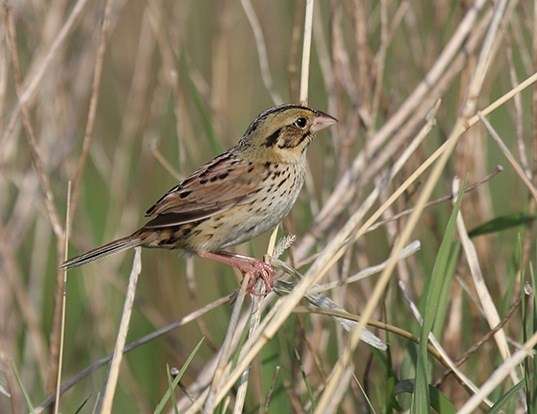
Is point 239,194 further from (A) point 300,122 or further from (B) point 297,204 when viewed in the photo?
(B) point 297,204

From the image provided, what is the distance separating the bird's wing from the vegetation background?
0.13m

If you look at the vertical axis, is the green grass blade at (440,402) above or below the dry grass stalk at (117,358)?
below

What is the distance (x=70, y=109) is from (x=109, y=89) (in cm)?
187

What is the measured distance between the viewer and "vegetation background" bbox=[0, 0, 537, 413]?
3666mm

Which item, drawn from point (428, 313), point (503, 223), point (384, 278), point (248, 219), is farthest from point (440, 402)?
point (248, 219)

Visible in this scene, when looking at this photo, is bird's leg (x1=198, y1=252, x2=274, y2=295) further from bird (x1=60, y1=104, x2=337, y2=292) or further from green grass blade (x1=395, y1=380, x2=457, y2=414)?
green grass blade (x1=395, y1=380, x2=457, y2=414)

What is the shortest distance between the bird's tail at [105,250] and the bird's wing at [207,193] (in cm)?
9

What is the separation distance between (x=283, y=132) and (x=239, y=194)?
274 millimetres

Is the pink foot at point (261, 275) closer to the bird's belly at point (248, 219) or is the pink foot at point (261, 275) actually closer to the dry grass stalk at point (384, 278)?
the bird's belly at point (248, 219)

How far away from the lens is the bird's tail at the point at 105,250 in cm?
335

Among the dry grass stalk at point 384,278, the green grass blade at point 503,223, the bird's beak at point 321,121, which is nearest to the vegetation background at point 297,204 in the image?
the green grass blade at point 503,223

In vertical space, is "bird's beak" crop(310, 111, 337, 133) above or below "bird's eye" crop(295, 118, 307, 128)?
below

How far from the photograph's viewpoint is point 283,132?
372cm

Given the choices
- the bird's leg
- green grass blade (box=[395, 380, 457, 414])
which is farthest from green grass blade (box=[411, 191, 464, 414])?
the bird's leg
